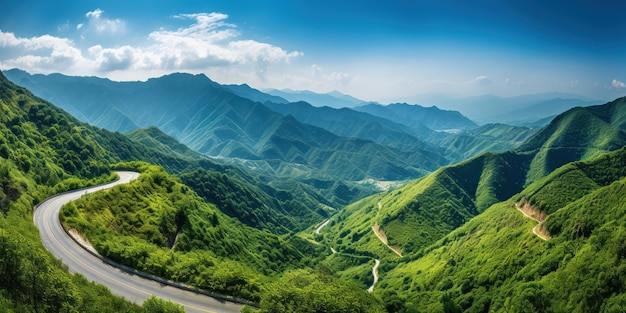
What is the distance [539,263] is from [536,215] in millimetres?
58179

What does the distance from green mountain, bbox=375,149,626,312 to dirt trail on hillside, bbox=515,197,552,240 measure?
222 centimetres

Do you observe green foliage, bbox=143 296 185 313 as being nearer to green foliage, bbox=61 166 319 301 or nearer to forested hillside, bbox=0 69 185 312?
forested hillside, bbox=0 69 185 312

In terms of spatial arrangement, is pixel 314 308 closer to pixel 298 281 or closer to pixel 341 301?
pixel 341 301

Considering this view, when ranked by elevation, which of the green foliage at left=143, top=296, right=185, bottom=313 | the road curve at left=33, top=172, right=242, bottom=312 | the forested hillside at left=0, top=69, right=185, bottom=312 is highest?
the forested hillside at left=0, top=69, right=185, bottom=312

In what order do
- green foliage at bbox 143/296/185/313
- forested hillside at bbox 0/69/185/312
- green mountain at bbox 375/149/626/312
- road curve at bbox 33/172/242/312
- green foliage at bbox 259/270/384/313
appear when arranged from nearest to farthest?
forested hillside at bbox 0/69/185/312 < green foliage at bbox 143/296/185/313 < green foliage at bbox 259/270/384/313 < road curve at bbox 33/172/242/312 < green mountain at bbox 375/149/626/312

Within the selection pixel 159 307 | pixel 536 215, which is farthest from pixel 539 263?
pixel 159 307

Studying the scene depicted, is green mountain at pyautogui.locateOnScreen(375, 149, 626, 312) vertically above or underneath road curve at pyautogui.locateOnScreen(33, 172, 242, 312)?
underneath

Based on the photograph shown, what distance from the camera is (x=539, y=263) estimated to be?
12100 centimetres

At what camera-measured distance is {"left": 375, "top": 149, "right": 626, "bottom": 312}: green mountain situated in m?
97.9

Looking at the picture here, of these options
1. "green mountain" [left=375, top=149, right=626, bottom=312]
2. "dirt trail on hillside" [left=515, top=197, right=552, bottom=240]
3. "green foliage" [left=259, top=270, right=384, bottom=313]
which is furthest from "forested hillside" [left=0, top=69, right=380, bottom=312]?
"dirt trail on hillside" [left=515, top=197, right=552, bottom=240]

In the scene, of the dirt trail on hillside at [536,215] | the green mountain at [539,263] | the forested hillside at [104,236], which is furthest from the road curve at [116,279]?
the dirt trail on hillside at [536,215]

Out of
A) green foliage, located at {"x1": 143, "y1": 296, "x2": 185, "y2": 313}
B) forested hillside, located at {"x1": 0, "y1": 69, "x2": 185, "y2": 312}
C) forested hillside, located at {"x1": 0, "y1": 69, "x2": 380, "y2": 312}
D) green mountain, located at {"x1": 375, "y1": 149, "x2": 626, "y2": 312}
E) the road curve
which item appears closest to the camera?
forested hillside, located at {"x1": 0, "y1": 69, "x2": 185, "y2": 312}

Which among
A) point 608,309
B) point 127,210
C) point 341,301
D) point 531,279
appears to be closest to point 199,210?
point 127,210

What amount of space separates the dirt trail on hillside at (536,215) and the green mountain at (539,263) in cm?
222
